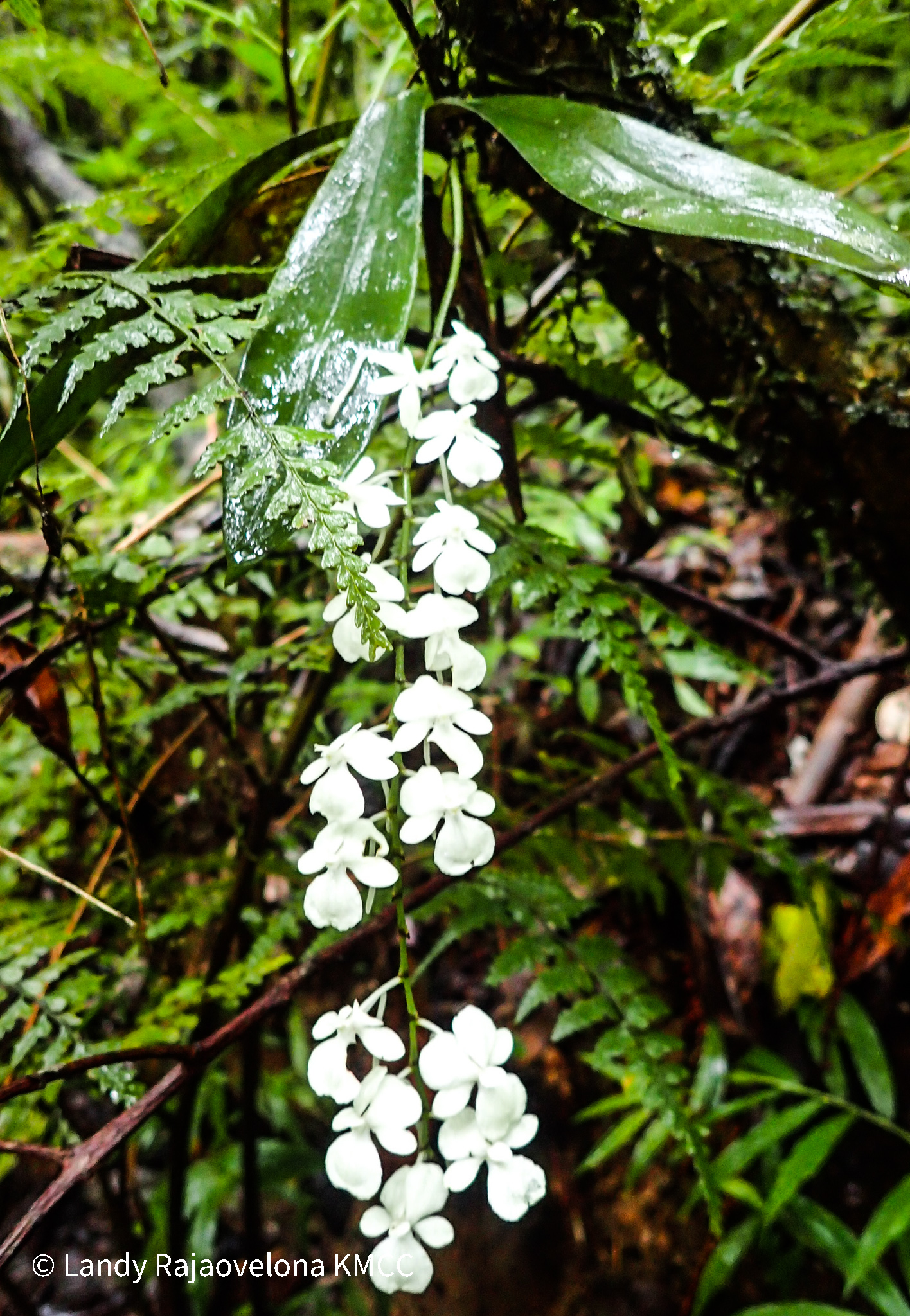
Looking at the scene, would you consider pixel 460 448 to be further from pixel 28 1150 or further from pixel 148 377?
pixel 28 1150

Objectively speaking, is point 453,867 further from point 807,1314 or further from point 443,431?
point 807,1314

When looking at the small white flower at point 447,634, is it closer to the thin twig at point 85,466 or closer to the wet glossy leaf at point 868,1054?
the thin twig at point 85,466

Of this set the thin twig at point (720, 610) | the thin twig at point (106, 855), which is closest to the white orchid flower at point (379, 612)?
the thin twig at point (106, 855)

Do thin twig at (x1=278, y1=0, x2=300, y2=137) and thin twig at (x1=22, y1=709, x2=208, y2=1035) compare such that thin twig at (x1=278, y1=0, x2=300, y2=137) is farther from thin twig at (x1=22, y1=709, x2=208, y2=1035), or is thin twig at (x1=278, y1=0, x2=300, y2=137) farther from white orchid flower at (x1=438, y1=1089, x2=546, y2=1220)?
white orchid flower at (x1=438, y1=1089, x2=546, y2=1220)

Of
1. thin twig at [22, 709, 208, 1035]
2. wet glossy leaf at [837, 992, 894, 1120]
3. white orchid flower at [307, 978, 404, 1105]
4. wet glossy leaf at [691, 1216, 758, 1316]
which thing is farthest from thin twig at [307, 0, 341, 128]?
wet glossy leaf at [691, 1216, 758, 1316]

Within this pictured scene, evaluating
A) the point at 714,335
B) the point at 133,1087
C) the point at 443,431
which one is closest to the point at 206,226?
the point at 443,431

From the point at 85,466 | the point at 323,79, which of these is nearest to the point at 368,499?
the point at 323,79
